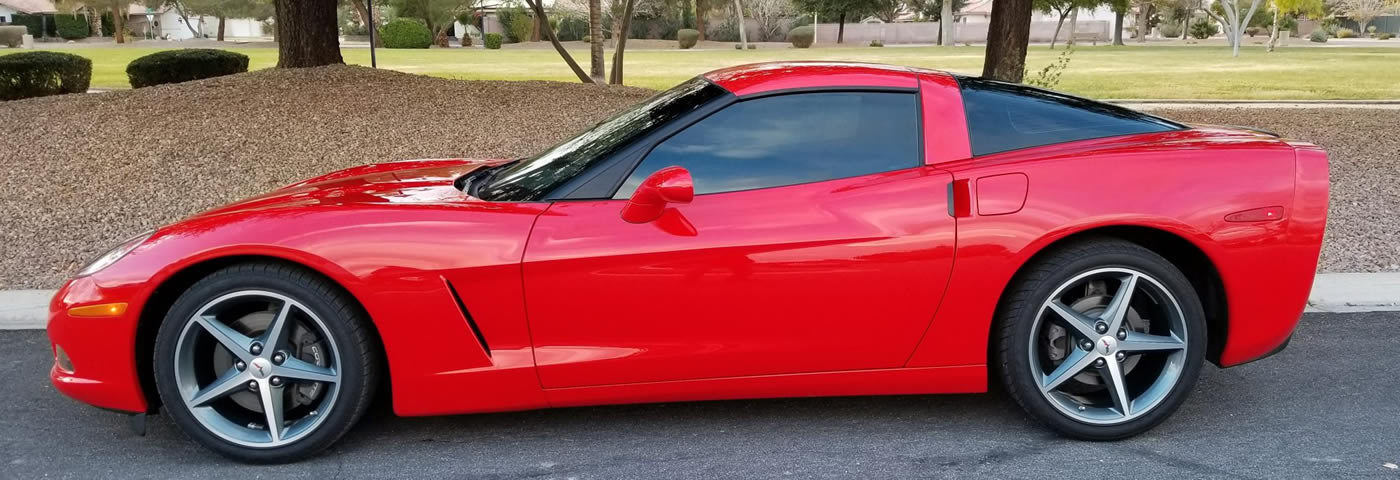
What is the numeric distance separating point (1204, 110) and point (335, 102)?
11192 millimetres

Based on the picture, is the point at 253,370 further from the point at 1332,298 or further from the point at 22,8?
the point at 22,8

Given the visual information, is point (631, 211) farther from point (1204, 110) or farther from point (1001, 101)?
point (1204, 110)

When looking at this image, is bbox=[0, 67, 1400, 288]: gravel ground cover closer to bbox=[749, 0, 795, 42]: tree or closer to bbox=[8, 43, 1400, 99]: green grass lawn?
bbox=[8, 43, 1400, 99]: green grass lawn

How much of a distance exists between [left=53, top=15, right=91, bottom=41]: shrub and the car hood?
7235 centimetres

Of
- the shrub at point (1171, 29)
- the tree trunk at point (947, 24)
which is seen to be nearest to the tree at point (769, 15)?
the tree trunk at point (947, 24)

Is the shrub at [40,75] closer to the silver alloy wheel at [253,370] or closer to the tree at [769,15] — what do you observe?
the silver alloy wheel at [253,370]

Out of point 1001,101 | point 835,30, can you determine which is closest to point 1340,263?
point 1001,101

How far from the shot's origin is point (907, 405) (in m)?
4.19

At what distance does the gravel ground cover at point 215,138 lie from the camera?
7.73 meters

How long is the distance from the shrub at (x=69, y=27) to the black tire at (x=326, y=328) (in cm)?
7338

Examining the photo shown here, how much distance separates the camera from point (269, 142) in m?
9.82

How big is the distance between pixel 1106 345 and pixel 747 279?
49.7 inches

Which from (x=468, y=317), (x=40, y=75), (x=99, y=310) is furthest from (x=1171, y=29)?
(x=99, y=310)

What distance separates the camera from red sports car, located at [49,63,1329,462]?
11.5ft
